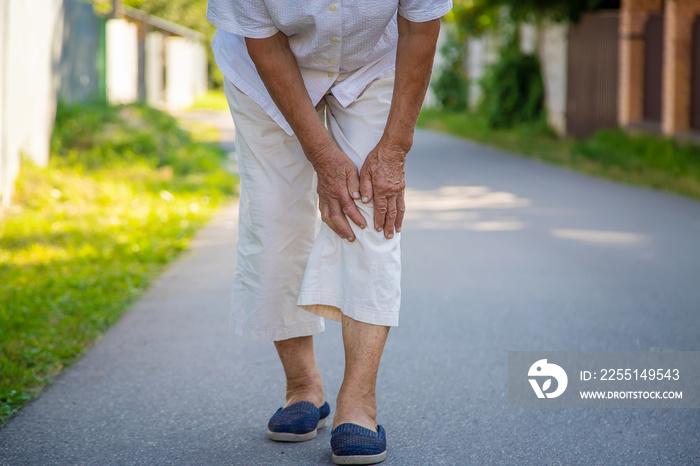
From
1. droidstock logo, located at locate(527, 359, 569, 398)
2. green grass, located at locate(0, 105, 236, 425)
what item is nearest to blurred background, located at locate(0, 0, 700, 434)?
green grass, located at locate(0, 105, 236, 425)

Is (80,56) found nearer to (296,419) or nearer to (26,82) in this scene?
(26,82)

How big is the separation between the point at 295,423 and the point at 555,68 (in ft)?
48.2

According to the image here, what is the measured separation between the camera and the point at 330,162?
2.54 m

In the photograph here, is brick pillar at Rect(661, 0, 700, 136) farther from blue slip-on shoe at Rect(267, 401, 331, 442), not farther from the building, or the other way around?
blue slip-on shoe at Rect(267, 401, 331, 442)

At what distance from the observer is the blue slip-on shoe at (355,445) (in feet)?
8.02

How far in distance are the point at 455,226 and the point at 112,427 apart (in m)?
4.43

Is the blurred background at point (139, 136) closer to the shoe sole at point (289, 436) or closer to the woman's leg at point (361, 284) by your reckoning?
the shoe sole at point (289, 436)

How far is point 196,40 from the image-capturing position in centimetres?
3491

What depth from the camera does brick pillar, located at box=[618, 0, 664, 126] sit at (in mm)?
12981

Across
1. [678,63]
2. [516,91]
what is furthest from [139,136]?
[516,91]

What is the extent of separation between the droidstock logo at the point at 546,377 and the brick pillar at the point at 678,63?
9.23 meters

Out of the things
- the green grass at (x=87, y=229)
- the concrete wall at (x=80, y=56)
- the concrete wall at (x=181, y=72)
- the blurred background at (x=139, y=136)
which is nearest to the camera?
the green grass at (x=87, y=229)

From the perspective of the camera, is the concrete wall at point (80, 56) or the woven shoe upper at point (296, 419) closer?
the woven shoe upper at point (296, 419)

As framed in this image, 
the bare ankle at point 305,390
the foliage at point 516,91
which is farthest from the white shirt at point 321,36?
the foliage at point 516,91
